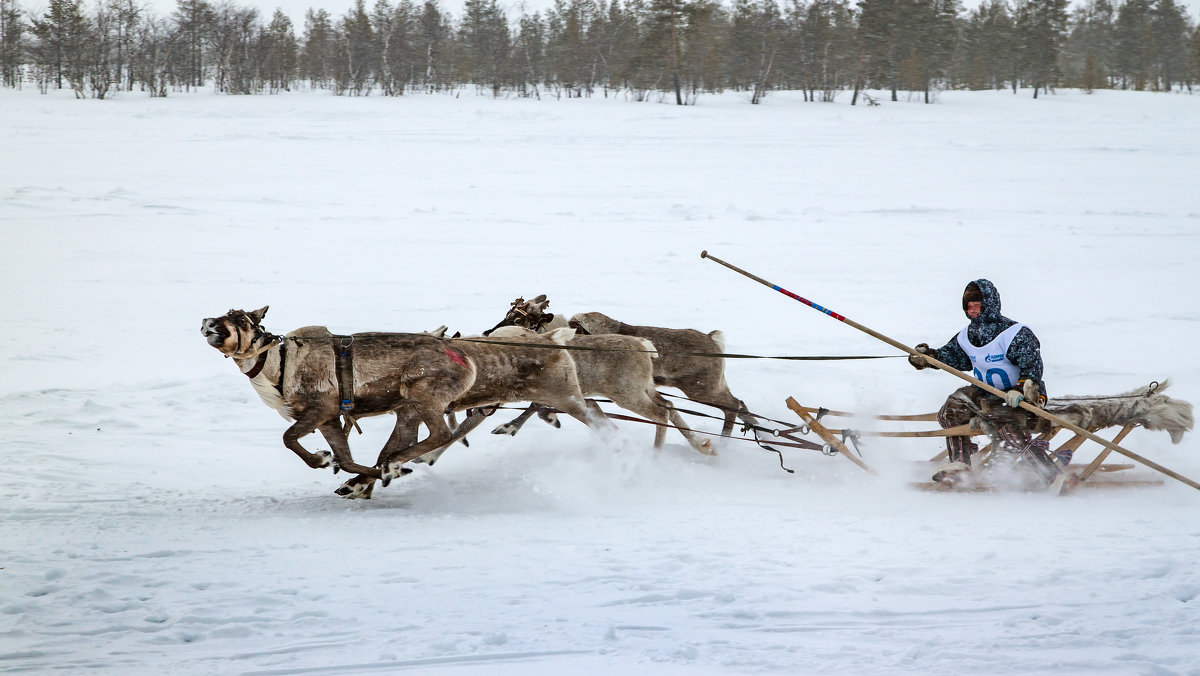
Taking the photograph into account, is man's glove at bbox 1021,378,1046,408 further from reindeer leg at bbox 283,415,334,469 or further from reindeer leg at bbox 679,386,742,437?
reindeer leg at bbox 283,415,334,469

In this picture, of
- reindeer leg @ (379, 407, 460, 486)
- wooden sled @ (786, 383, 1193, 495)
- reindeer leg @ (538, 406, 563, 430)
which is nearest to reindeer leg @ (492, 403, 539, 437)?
reindeer leg @ (538, 406, 563, 430)

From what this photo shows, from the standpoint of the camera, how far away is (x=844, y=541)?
5336 millimetres

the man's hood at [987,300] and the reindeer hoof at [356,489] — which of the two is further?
the man's hood at [987,300]

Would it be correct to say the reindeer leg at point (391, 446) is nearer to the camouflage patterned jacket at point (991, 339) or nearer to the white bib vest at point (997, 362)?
the camouflage patterned jacket at point (991, 339)

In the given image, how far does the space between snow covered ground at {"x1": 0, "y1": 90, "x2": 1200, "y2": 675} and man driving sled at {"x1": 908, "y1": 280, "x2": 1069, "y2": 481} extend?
340mm

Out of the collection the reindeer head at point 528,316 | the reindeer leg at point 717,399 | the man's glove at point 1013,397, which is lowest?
the reindeer leg at point 717,399

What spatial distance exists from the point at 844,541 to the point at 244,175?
813 inches

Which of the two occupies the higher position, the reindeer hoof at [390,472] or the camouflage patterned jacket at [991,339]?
the camouflage patterned jacket at [991,339]

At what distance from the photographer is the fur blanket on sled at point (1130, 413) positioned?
6613 millimetres

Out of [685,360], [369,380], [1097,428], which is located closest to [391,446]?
[369,380]

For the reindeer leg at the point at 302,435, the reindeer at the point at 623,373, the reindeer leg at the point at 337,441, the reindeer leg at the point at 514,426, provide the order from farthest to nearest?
the reindeer leg at the point at 514,426
the reindeer at the point at 623,373
the reindeer leg at the point at 337,441
the reindeer leg at the point at 302,435

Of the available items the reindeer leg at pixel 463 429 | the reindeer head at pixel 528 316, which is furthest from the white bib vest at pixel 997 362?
the reindeer leg at pixel 463 429

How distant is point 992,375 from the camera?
21.9 feet

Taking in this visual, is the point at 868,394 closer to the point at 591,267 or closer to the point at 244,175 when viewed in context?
the point at 591,267
